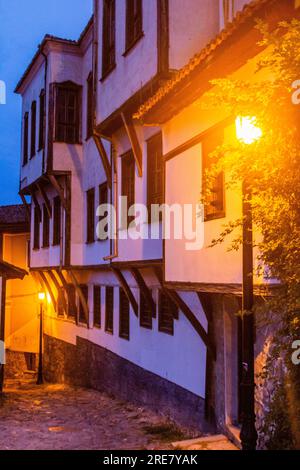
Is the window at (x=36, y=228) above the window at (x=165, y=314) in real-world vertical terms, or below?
above

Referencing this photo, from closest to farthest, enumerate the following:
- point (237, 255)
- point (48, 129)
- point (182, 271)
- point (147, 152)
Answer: point (237, 255) → point (182, 271) → point (147, 152) → point (48, 129)

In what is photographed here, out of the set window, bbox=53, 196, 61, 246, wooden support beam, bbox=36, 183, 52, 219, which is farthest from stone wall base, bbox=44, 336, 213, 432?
wooden support beam, bbox=36, 183, 52, 219

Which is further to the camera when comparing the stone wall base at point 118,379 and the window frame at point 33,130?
Result: the window frame at point 33,130

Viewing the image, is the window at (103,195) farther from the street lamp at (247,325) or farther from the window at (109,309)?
the street lamp at (247,325)

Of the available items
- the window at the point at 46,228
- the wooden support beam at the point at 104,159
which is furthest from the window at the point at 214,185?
the window at the point at 46,228

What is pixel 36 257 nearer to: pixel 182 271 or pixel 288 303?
pixel 182 271

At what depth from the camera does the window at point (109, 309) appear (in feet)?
55.5

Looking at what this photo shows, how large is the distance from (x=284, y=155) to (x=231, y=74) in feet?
9.50

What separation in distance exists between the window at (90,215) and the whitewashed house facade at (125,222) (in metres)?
0.05

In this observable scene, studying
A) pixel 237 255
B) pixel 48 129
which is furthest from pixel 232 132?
pixel 48 129

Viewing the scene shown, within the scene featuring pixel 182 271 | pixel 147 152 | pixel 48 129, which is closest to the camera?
pixel 182 271

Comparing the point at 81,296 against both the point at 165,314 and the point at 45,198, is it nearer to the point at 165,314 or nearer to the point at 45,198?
the point at 45,198

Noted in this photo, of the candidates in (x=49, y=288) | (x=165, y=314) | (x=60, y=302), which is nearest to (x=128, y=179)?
(x=165, y=314)
